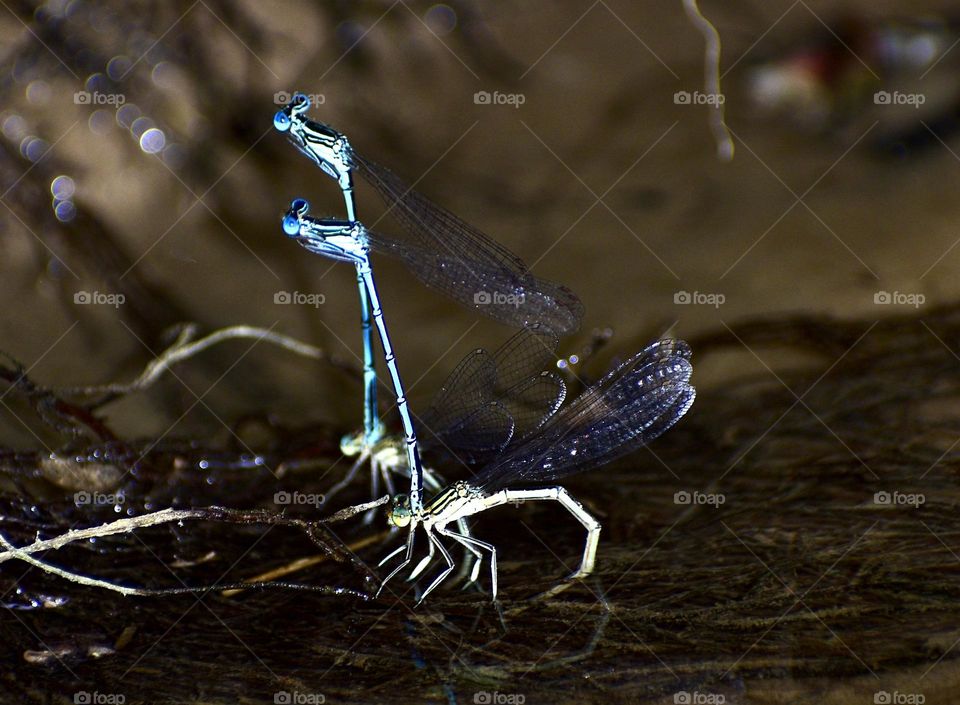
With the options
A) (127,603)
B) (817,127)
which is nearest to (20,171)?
(127,603)

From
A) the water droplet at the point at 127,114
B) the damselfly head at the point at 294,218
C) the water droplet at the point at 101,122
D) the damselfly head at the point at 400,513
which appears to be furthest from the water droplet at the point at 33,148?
the damselfly head at the point at 400,513

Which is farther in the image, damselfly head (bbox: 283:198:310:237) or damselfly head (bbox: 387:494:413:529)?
damselfly head (bbox: 387:494:413:529)

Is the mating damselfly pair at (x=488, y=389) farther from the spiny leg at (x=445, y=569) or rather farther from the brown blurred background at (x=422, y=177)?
the brown blurred background at (x=422, y=177)

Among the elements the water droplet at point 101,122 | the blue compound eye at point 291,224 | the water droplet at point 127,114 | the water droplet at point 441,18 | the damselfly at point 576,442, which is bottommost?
the damselfly at point 576,442

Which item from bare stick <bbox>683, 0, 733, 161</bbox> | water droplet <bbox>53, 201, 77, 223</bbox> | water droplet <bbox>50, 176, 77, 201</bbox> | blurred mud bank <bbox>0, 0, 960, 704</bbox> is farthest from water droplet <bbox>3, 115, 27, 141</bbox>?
bare stick <bbox>683, 0, 733, 161</bbox>

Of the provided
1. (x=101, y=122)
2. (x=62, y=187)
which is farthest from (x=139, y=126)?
(x=62, y=187)

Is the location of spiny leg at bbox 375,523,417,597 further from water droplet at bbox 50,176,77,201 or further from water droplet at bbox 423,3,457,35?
water droplet at bbox 423,3,457,35

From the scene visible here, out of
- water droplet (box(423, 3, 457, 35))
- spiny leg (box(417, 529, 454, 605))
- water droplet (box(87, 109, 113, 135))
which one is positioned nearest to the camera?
spiny leg (box(417, 529, 454, 605))
